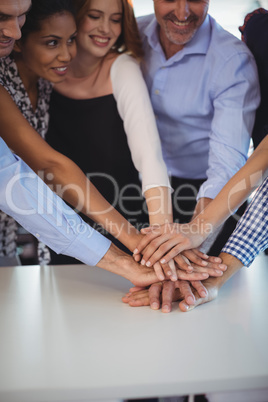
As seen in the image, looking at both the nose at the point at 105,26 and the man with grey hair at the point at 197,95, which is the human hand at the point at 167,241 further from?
the nose at the point at 105,26

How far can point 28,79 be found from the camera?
6.23 ft

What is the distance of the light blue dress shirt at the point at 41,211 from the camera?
4.43 ft

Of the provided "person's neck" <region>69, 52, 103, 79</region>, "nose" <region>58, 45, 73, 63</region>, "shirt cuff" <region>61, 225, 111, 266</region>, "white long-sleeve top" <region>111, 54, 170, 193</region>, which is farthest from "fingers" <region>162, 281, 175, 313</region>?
"person's neck" <region>69, 52, 103, 79</region>

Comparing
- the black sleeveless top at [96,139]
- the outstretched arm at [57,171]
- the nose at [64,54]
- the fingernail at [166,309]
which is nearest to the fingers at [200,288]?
the fingernail at [166,309]

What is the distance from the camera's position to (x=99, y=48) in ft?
6.26

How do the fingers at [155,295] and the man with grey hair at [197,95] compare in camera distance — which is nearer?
the fingers at [155,295]

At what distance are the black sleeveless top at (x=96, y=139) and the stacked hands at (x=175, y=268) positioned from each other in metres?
0.55

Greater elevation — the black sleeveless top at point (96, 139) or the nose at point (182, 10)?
the nose at point (182, 10)

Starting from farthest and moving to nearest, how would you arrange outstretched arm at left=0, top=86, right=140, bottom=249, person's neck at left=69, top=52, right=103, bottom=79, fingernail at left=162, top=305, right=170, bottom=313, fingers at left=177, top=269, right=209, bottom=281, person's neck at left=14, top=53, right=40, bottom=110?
person's neck at left=69, top=52, right=103, bottom=79, person's neck at left=14, top=53, right=40, bottom=110, outstretched arm at left=0, top=86, right=140, bottom=249, fingers at left=177, top=269, right=209, bottom=281, fingernail at left=162, top=305, right=170, bottom=313

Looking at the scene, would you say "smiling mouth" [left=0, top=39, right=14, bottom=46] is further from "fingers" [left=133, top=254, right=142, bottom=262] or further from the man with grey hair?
"fingers" [left=133, top=254, right=142, bottom=262]

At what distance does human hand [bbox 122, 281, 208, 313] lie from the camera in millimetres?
1304

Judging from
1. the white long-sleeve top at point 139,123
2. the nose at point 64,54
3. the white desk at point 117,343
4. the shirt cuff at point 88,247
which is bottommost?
the white desk at point 117,343

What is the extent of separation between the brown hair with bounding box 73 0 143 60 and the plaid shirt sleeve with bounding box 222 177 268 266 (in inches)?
32.7

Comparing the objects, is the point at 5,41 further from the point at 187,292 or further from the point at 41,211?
the point at 187,292
